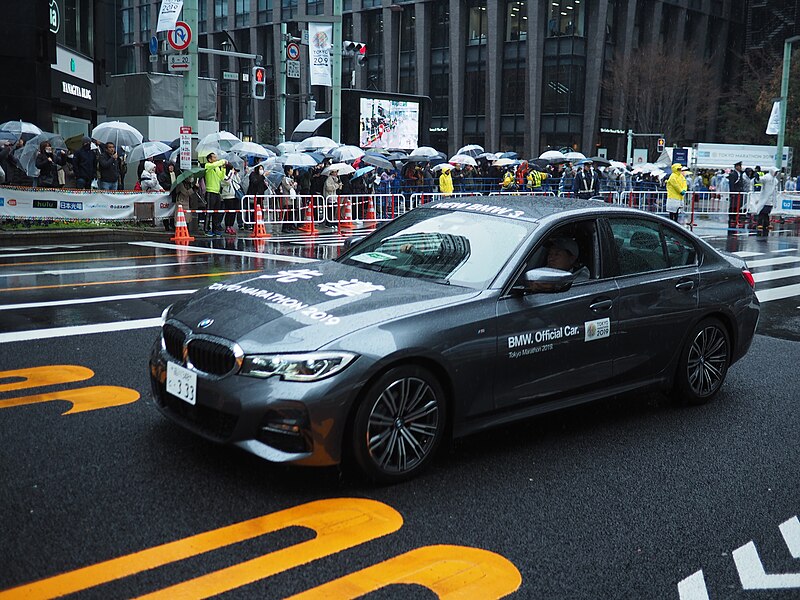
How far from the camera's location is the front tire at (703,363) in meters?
6.44

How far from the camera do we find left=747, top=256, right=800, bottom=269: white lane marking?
53.8 feet

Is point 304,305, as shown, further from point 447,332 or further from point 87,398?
point 87,398

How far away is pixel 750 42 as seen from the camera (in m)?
73.4

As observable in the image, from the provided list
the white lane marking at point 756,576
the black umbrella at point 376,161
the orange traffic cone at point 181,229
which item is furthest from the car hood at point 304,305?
the black umbrella at point 376,161

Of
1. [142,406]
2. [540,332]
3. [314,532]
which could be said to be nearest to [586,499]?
[540,332]

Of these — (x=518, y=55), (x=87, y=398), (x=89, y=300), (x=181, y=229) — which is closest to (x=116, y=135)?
(x=181, y=229)

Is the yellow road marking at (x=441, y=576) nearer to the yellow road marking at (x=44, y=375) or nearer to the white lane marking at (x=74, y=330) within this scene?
the yellow road marking at (x=44, y=375)

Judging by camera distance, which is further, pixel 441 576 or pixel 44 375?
pixel 44 375

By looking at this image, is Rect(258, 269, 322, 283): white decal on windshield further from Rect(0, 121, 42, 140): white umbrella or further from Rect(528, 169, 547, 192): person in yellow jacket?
Rect(528, 169, 547, 192): person in yellow jacket

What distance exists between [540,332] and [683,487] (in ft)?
3.93

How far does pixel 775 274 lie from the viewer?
15.0m

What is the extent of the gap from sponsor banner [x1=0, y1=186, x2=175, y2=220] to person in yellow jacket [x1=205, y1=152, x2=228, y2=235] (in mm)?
1011

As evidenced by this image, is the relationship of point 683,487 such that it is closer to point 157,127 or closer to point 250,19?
point 157,127

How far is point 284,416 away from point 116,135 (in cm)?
2324
